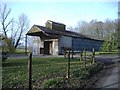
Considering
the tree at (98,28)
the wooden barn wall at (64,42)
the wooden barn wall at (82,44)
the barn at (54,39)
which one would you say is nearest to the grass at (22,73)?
the barn at (54,39)

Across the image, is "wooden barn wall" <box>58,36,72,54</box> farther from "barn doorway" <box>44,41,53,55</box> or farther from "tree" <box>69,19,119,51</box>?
"tree" <box>69,19,119,51</box>

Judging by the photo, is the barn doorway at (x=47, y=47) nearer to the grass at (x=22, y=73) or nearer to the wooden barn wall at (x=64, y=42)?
the wooden barn wall at (x=64, y=42)

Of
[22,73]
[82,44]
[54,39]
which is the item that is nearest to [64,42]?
[54,39]

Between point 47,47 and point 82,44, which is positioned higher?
point 82,44

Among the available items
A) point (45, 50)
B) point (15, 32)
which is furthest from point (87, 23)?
point (45, 50)

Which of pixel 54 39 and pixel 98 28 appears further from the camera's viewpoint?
pixel 98 28

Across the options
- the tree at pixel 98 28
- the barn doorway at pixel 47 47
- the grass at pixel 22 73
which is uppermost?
the tree at pixel 98 28

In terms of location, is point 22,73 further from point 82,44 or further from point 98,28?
point 98,28

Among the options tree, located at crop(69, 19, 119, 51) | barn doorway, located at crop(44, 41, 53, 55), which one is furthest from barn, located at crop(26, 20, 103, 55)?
tree, located at crop(69, 19, 119, 51)

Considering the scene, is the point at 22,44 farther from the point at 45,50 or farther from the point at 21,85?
the point at 21,85

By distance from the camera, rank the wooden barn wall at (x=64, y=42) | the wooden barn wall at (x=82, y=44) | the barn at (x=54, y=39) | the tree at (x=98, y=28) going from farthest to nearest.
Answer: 1. the tree at (x=98, y=28)
2. the wooden barn wall at (x=82, y=44)
3. the wooden barn wall at (x=64, y=42)
4. the barn at (x=54, y=39)

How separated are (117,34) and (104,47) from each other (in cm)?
403

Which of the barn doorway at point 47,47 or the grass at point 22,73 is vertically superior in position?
the barn doorway at point 47,47

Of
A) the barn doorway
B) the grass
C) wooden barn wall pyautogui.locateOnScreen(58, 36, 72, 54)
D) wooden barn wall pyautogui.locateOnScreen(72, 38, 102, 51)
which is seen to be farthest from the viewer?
wooden barn wall pyautogui.locateOnScreen(72, 38, 102, 51)
